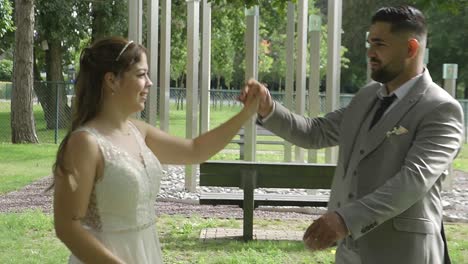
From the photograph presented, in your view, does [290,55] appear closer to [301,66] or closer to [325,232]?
[301,66]

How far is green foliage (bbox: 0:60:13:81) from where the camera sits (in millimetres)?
67350

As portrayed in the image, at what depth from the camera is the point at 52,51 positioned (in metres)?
30.9

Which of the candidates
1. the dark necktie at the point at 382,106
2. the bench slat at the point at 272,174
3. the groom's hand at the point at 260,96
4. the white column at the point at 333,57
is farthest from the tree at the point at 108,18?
the dark necktie at the point at 382,106

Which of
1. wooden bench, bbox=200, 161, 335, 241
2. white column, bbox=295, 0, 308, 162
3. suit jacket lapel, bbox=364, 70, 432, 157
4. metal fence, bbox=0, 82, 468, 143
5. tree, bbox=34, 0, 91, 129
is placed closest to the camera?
suit jacket lapel, bbox=364, 70, 432, 157

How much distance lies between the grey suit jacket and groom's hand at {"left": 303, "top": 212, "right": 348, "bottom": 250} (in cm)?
3

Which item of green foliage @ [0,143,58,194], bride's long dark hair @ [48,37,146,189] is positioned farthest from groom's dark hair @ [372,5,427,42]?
green foliage @ [0,143,58,194]

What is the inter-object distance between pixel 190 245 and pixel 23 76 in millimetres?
15142

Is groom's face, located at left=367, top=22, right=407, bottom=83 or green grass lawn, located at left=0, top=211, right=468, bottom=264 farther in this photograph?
green grass lawn, located at left=0, top=211, right=468, bottom=264

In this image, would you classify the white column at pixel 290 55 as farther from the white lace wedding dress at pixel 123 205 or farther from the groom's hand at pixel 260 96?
the white lace wedding dress at pixel 123 205

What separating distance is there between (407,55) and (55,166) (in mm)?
1436

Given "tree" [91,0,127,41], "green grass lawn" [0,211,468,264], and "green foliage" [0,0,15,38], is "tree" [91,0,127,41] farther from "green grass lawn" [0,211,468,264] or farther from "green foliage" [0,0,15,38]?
"green grass lawn" [0,211,468,264]

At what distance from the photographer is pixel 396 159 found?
2.99 metres

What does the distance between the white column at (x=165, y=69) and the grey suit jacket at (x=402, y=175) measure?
352 inches

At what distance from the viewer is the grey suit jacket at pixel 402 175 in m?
2.82
